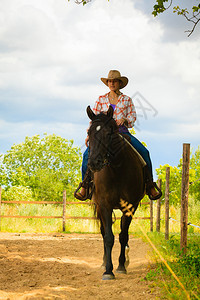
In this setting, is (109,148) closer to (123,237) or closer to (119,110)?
(119,110)

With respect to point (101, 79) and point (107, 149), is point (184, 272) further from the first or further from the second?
point (101, 79)

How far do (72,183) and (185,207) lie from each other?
21.2 metres

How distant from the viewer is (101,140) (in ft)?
13.9

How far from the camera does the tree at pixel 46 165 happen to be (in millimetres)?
26359

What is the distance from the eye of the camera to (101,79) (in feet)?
19.4

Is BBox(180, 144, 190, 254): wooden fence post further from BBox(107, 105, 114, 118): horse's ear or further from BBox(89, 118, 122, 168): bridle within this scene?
BBox(107, 105, 114, 118): horse's ear

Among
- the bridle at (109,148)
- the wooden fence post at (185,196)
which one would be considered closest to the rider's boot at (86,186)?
the bridle at (109,148)

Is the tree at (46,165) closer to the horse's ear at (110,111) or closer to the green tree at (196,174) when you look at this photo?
the green tree at (196,174)

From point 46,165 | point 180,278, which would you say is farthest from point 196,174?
point 180,278

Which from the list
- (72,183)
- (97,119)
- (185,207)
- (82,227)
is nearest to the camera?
(97,119)

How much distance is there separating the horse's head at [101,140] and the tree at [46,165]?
21.8 meters

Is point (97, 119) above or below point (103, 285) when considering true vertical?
above

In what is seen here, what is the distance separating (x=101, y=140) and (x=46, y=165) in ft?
77.8

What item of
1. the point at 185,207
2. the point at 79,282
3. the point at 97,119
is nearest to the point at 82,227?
the point at 185,207
